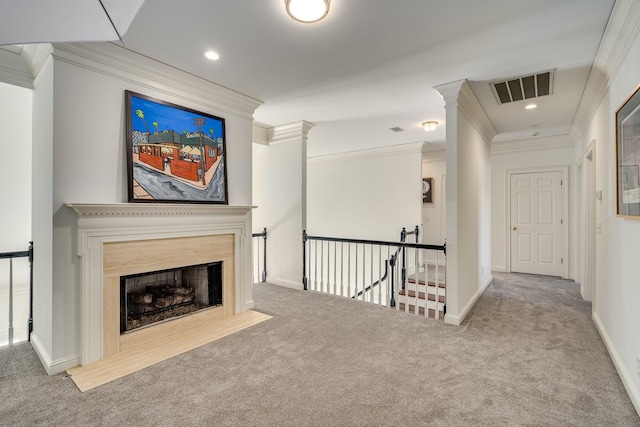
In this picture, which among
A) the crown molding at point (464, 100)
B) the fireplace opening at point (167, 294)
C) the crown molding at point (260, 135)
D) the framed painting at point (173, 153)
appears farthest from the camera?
the crown molding at point (260, 135)

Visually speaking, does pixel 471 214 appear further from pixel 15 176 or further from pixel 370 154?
pixel 15 176

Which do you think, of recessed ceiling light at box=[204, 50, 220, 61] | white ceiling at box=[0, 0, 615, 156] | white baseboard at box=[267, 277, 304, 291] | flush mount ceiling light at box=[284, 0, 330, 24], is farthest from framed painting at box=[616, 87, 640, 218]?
white baseboard at box=[267, 277, 304, 291]

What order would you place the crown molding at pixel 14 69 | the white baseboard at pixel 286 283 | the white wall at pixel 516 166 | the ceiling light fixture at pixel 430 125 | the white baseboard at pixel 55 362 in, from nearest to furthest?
the white baseboard at pixel 55 362 < the crown molding at pixel 14 69 < the ceiling light fixture at pixel 430 125 < the white baseboard at pixel 286 283 < the white wall at pixel 516 166

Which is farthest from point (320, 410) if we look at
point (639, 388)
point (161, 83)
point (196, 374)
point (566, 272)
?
point (566, 272)

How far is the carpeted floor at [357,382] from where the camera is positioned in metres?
1.79

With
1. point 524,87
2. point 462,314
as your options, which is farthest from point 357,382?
point 524,87

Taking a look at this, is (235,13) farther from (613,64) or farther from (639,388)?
(639,388)

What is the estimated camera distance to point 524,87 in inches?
129

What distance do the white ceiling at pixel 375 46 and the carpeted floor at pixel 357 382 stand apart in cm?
204

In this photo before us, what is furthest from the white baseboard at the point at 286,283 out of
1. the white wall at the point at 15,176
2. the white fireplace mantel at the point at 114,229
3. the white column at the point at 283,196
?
the white wall at the point at 15,176

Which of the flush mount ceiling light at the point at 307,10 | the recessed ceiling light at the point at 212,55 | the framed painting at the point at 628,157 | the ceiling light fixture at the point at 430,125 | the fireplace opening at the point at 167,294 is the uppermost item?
the recessed ceiling light at the point at 212,55

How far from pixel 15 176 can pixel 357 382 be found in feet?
13.8

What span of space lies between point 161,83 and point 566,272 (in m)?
6.82

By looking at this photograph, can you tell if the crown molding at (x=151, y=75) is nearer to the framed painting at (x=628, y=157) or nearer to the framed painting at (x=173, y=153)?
the framed painting at (x=173, y=153)
